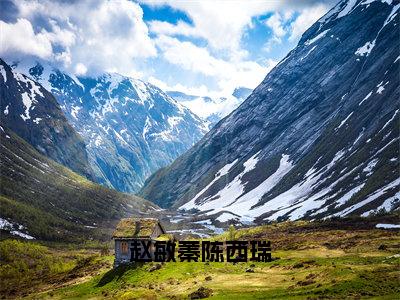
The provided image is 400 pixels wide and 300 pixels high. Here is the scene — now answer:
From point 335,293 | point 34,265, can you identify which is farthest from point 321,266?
point 34,265

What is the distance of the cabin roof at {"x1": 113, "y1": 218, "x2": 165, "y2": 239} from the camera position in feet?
264

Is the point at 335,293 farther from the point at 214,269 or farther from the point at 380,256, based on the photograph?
the point at 214,269

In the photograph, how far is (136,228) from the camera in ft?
270

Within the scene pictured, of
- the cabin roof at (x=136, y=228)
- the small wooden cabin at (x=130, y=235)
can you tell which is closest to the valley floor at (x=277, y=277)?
the small wooden cabin at (x=130, y=235)

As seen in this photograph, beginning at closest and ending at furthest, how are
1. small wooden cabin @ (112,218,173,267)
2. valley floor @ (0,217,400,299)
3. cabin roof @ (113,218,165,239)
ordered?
valley floor @ (0,217,400,299) < small wooden cabin @ (112,218,173,267) < cabin roof @ (113,218,165,239)

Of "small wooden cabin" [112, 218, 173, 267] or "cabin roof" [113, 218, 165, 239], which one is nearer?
"small wooden cabin" [112, 218, 173, 267]

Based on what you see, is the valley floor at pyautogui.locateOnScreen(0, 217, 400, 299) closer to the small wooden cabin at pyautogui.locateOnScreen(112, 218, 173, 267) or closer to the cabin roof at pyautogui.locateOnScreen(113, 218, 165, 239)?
the small wooden cabin at pyautogui.locateOnScreen(112, 218, 173, 267)

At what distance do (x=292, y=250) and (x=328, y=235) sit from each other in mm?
19317

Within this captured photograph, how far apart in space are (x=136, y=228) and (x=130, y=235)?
2.10m

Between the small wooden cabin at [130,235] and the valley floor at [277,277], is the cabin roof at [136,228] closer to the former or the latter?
the small wooden cabin at [130,235]

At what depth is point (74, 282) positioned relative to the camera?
7688 cm

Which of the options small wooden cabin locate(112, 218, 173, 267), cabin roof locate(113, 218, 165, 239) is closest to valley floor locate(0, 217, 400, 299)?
small wooden cabin locate(112, 218, 173, 267)

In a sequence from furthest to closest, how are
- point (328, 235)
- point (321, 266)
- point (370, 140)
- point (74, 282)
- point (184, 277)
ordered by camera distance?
point (370, 140) → point (328, 235) → point (74, 282) → point (184, 277) → point (321, 266)

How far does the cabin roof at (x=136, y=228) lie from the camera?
80.4m
